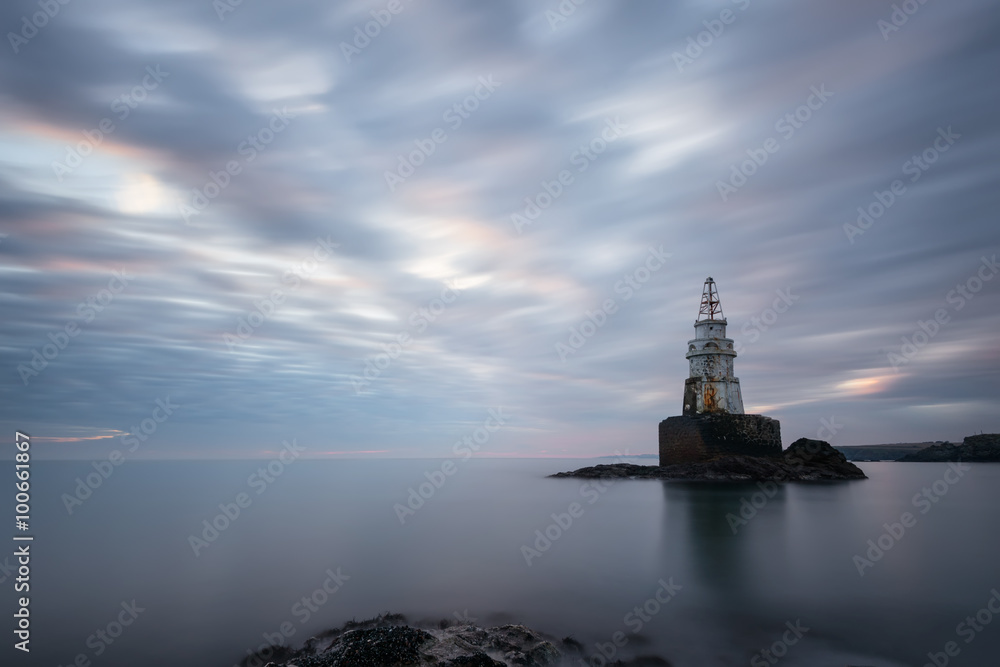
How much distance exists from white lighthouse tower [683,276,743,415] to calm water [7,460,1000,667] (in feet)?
60.8

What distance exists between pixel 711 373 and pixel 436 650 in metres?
47.0

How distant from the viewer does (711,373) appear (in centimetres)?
4950

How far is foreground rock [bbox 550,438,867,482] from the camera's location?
150 feet

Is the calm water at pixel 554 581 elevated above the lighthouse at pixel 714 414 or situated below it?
below

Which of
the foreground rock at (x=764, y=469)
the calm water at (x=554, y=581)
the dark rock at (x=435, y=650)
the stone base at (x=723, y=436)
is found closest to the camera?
the dark rock at (x=435, y=650)

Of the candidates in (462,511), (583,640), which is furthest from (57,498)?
(583,640)

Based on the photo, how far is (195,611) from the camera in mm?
12891

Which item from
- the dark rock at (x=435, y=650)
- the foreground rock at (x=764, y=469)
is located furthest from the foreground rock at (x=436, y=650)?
the foreground rock at (x=764, y=469)

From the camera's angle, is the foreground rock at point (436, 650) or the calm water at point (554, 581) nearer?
the foreground rock at point (436, 650)

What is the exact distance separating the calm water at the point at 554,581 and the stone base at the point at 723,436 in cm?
1662

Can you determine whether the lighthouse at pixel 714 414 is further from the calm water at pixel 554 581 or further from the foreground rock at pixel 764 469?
the calm water at pixel 554 581

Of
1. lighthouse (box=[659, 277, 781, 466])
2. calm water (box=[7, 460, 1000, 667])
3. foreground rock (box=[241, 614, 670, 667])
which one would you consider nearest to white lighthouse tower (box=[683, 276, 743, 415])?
lighthouse (box=[659, 277, 781, 466])

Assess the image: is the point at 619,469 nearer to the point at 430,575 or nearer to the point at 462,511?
the point at 462,511

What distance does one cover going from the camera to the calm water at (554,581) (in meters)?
10.7
